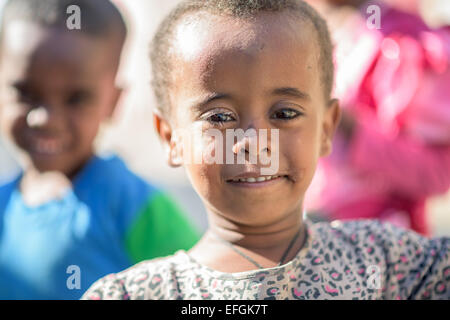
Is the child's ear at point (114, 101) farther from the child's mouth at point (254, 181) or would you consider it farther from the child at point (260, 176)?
the child's mouth at point (254, 181)

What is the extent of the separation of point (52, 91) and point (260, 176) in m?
0.83

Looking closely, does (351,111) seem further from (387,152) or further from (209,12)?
(209,12)

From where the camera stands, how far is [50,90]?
158 cm

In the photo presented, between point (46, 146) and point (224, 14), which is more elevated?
point (224, 14)

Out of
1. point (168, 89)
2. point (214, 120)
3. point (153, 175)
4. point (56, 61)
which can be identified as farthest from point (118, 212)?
point (153, 175)

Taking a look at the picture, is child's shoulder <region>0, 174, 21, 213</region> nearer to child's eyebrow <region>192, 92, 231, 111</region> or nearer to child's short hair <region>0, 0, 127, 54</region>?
child's short hair <region>0, 0, 127, 54</region>

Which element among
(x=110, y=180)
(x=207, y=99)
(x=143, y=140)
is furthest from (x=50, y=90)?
(x=143, y=140)

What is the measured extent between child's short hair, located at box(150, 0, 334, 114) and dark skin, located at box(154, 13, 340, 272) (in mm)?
22

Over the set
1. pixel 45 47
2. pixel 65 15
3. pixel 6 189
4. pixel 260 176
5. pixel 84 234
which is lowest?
pixel 84 234

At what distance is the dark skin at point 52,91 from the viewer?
159 cm

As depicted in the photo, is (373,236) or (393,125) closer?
(373,236)

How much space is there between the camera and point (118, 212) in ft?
5.72

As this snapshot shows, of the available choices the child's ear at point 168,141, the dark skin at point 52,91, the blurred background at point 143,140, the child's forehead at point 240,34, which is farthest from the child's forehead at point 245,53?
the blurred background at point 143,140
